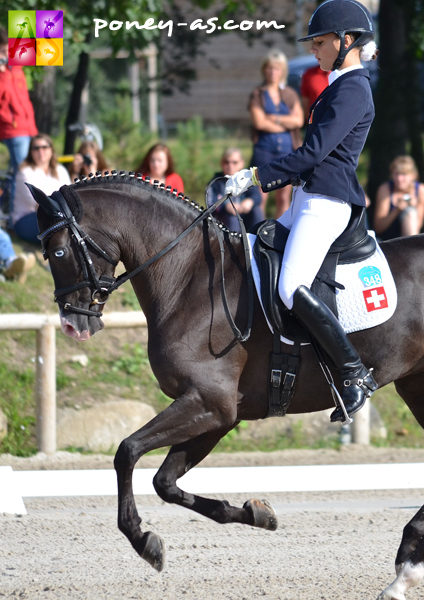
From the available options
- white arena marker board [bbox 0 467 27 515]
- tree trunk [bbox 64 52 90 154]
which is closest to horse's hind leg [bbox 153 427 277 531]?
white arena marker board [bbox 0 467 27 515]

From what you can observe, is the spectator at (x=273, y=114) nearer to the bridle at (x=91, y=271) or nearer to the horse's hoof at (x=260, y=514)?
the bridle at (x=91, y=271)

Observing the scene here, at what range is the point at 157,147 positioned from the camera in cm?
787

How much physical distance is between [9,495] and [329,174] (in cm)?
283

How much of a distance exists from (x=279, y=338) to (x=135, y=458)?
2.85ft

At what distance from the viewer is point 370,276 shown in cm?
390

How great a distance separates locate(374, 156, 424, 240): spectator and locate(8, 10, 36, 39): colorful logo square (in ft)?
12.6

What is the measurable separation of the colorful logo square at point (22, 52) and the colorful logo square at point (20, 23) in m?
0.07

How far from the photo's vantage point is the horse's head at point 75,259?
3717mm

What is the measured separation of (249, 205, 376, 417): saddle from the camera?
3787 millimetres

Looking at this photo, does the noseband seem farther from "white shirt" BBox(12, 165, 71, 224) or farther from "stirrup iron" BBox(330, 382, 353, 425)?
"white shirt" BBox(12, 165, 71, 224)

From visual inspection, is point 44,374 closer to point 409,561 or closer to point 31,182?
point 31,182

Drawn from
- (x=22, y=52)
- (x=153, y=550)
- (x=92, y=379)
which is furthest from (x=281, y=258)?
(x=22, y=52)

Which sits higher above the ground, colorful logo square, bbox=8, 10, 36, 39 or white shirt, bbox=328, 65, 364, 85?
colorful logo square, bbox=8, 10, 36, 39

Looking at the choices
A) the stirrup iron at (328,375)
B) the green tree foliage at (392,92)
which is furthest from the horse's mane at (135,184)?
the green tree foliage at (392,92)
